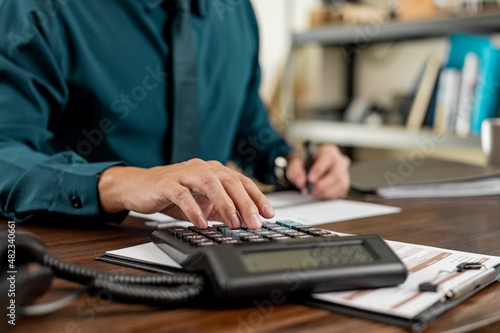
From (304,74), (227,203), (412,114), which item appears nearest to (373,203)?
(227,203)

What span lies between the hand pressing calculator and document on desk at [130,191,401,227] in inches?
11.8

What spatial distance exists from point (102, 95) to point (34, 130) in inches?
8.1

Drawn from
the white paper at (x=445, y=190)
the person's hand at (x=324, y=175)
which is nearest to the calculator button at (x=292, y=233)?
the person's hand at (x=324, y=175)

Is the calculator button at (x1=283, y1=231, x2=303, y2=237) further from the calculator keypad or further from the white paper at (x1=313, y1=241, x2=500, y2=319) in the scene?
the white paper at (x1=313, y1=241, x2=500, y2=319)

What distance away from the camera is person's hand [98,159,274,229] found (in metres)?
0.66

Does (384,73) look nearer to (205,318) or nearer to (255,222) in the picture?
(255,222)

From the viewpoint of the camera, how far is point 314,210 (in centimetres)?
100

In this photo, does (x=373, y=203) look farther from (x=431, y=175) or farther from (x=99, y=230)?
(x=99, y=230)

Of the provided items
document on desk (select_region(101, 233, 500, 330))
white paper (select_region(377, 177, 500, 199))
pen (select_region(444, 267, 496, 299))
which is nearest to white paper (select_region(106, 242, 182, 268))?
document on desk (select_region(101, 233, 500, 330))

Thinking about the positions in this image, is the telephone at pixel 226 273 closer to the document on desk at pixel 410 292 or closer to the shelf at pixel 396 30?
the document on desk at pixel 410 292

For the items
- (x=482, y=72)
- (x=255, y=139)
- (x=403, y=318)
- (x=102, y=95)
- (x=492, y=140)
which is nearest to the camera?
(x=403, y=318)

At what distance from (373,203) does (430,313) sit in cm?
66

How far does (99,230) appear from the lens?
81 cm

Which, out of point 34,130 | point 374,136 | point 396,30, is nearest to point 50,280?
point 34,130
